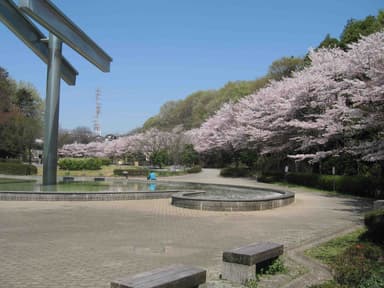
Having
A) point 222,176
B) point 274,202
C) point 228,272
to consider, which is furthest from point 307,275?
point 222,176

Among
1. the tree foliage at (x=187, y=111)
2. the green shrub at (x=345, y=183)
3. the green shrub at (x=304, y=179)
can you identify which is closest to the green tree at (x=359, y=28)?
the green shrub at (x=304, y=179)

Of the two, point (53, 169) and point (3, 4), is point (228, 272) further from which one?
point (3, 4)

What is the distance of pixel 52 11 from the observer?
16250mm

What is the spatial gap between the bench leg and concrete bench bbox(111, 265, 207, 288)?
93 cm

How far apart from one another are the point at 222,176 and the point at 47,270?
34.0 meters

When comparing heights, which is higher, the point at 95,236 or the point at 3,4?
the point at 3,4

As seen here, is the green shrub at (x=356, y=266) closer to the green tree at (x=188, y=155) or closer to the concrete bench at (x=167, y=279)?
the concrete bench at (x=167, y=279)

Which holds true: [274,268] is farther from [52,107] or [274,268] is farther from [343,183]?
[343,183]

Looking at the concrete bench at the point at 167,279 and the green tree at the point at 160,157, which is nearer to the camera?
the concrete bench at the point at 167,279

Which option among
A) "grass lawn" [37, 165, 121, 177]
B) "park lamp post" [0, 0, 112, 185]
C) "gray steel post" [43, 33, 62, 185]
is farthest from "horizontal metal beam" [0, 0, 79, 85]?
"grass lawn" [37, 165, 121, 177]

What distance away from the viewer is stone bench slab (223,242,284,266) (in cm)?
515

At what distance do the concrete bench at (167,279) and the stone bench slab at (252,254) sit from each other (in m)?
0.93

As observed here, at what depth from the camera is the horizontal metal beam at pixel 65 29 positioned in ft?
49.2

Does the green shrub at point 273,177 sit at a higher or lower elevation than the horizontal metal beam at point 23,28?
lower
